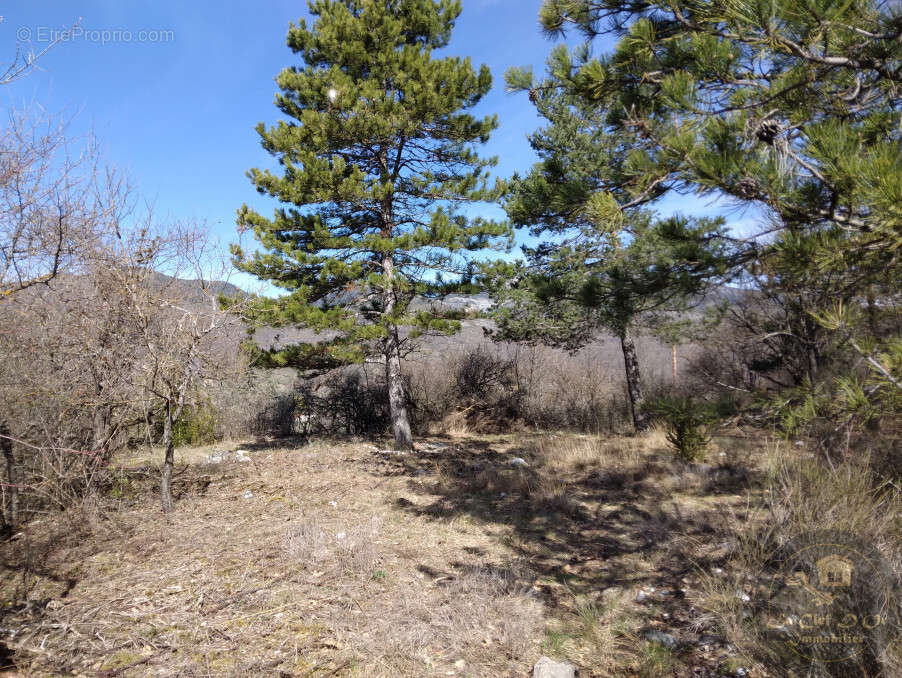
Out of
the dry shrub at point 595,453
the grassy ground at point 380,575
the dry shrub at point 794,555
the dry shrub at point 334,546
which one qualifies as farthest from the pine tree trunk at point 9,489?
the dry shrub at point 595,453

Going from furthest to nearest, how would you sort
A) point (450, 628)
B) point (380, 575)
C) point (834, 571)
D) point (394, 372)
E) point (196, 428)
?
→ point (196, 428), point (394, 372), point (380, 575), point (450, 628), point (834, 571)

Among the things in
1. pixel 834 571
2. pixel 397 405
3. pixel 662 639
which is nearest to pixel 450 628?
pixel 662 639

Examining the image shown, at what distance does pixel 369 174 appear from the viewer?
9.99m

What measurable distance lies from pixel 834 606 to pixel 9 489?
25.5ft

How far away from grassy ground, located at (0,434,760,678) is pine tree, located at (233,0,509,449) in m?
3.43

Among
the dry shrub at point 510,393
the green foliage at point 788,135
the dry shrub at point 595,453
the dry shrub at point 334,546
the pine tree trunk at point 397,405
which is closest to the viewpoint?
the green foliage at point 788,135

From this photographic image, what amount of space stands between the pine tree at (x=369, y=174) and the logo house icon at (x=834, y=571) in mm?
7170

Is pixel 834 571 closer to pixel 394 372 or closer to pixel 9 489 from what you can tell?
pixel 9 489

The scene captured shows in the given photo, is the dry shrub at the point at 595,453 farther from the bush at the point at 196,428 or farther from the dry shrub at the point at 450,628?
the bush at the point at 196,428

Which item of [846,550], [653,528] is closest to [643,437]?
[653,528]

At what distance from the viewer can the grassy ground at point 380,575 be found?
9.51 ft

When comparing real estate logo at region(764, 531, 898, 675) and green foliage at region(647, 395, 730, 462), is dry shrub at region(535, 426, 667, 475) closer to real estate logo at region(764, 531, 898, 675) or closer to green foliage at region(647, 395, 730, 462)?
real estate logo at region(764, 531, 898, 675)

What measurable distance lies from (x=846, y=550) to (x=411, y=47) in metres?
9.63

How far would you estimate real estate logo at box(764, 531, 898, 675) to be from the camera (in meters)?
2.28
